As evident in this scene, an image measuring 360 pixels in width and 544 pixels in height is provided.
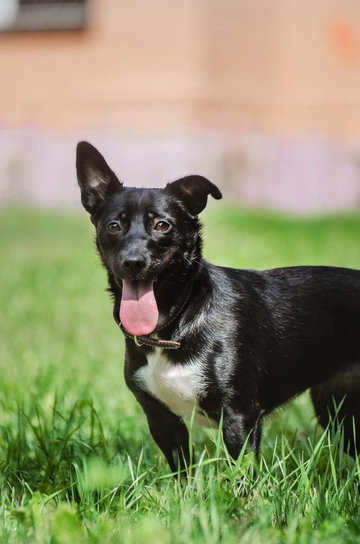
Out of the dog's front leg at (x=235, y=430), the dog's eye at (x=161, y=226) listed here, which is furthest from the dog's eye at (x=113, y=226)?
the dog's front leg at (x=235, y=430)

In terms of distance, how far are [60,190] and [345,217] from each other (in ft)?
15.4

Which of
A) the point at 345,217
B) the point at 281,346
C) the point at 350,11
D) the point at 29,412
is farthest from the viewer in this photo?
the point at 350,11

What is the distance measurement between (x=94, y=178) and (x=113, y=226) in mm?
300

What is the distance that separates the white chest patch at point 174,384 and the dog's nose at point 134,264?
13.7 inches

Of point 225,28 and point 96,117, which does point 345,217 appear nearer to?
point 225,28

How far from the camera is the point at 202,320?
276cm

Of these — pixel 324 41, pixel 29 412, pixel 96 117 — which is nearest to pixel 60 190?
pixel 96 117

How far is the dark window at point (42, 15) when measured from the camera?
442 inches

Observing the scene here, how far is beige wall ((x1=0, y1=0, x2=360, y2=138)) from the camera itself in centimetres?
1062

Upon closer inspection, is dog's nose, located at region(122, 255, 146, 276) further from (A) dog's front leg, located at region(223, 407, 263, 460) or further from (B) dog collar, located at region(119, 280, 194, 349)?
(A) dog's front leg, located at region(223, 407, 263, 460)

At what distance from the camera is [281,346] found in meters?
2.91

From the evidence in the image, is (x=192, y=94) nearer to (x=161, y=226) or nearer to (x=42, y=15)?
(x=42, y=15)

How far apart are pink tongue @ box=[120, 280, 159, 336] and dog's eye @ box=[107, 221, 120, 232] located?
238 millimetres

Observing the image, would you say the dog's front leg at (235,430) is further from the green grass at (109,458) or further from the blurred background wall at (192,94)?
the blurred background wall at (192,94)
